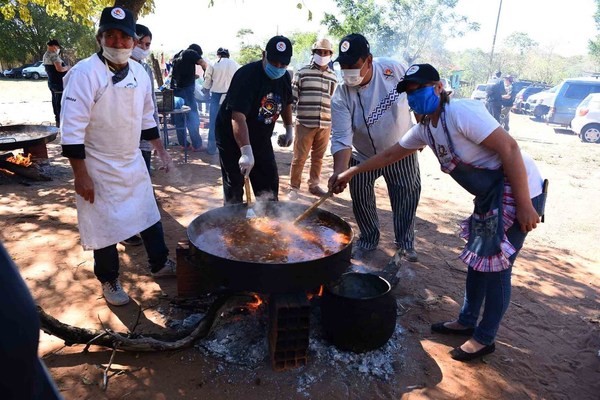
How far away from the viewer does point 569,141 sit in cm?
1333

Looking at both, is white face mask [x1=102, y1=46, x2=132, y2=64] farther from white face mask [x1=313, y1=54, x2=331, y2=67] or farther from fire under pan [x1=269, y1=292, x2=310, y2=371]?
white face mask [x1=313, y1=54, x2=331, y2=67]

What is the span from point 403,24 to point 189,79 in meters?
28.3

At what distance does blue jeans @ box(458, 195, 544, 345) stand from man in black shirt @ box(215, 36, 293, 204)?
2.18 m

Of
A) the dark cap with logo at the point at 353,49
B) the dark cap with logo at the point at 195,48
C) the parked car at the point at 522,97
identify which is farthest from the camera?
the parked car at the point at 522,97

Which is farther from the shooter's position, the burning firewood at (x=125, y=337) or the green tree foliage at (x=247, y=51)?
the green tree foliage at (x=247, y=51)

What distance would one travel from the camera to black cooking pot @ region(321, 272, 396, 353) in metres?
2.89

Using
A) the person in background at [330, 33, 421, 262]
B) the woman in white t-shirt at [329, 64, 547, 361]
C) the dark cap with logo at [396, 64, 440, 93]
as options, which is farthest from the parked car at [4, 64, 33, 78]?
the woman in white t-shirt at [329, 64, 547, 361]

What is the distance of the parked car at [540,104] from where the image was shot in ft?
58.2

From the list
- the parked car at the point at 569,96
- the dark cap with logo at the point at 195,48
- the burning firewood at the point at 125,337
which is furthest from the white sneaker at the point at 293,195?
the parked car at the point at 569,96

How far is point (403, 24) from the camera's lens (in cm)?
3269

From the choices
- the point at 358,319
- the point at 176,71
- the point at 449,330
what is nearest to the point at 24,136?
the point at 176,71

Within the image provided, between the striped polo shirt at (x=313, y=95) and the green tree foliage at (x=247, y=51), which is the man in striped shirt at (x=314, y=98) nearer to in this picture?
the striped polo shirt at (x=313, y=95)

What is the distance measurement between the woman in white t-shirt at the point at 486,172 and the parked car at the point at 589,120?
43.2 ft

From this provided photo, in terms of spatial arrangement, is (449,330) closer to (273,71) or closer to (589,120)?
(273,71)
